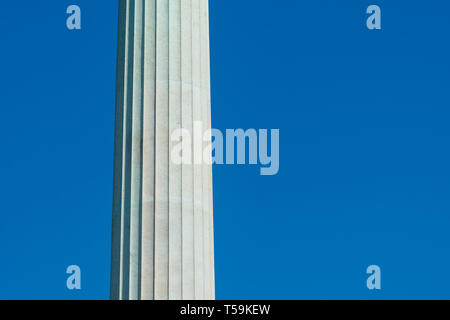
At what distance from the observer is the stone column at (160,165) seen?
9962 cm

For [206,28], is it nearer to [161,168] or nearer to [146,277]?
[161,168]

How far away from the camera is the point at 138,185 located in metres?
102

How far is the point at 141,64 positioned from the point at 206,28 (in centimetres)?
961

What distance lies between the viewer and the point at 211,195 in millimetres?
105375

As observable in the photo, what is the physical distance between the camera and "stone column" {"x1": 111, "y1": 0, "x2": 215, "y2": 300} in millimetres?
99625

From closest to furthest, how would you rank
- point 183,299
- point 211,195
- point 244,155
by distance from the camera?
point 183,299 → point 211,195 → point 244,155

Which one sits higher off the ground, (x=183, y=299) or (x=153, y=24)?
(x=153, y=24)

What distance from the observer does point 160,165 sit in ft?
335

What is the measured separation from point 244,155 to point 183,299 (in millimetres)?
30348
